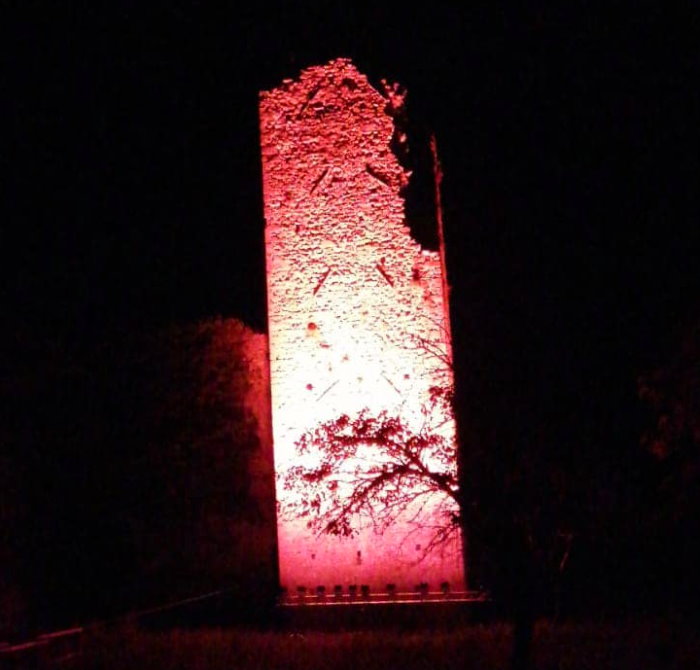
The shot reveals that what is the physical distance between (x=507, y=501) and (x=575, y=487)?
1.93ft

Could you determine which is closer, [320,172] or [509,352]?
[509,352]

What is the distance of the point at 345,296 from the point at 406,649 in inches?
171

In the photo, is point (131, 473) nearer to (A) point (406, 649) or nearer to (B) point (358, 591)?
(B) point (358, 591)

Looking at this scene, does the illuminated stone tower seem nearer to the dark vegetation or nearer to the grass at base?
the grass at base

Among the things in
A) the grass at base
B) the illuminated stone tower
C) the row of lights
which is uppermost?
the illuminated stone tower

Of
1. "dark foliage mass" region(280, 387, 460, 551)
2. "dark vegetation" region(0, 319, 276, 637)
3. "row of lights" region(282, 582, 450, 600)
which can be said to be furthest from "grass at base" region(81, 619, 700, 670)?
"dark vegetation" region(0, 319, 276, 637)

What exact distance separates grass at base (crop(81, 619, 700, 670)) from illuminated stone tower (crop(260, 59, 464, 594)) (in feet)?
3.57

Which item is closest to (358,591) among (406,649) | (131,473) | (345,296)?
(406,649)

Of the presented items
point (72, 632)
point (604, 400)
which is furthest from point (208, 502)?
point (604, 400)

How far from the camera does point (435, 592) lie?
1218 centimetres

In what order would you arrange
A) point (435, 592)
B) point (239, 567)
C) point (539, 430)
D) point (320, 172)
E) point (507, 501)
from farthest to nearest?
point (239, 567)
point (320, 172)
point (435, 592)
point (539, 430)
point (507, 501)

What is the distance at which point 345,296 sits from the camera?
12.8 meters

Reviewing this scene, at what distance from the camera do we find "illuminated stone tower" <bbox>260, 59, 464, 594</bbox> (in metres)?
12.4

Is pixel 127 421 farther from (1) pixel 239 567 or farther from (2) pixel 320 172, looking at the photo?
(2) pixel 320 172
